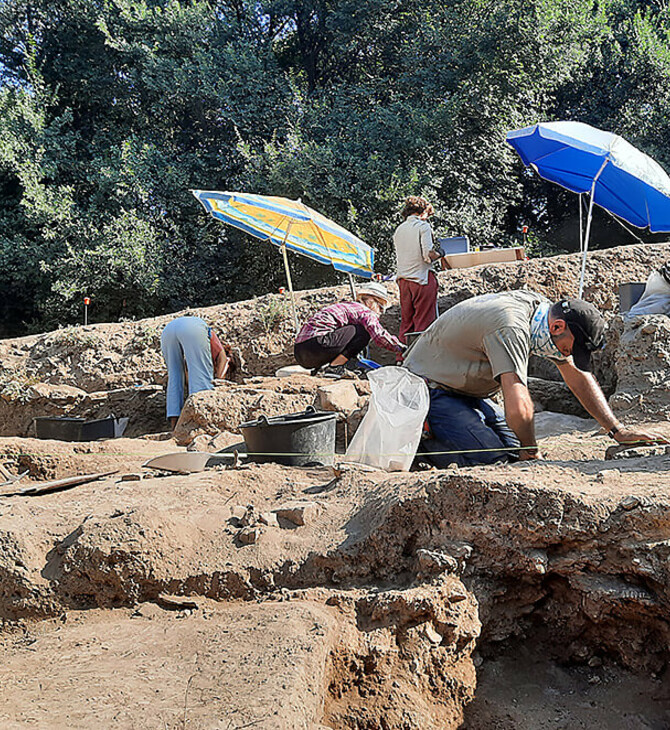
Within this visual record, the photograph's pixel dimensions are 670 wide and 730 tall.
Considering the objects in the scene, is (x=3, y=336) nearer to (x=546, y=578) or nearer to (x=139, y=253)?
(x=139, y=253)

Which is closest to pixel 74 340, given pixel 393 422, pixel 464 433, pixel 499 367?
pixel 393 422

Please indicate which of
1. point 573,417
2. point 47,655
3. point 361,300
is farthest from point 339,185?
→ point 47,655

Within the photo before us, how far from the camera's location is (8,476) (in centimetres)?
417

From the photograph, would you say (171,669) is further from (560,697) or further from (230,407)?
(230,407)

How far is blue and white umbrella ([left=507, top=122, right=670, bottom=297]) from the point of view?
7.00 metres

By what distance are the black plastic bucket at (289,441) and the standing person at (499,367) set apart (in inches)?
25.3

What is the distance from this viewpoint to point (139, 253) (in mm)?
12969

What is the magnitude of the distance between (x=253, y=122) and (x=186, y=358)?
10047 mm

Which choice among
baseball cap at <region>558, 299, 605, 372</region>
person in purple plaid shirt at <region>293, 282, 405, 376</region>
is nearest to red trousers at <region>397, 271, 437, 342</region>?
person in purple plaid shirt at <region>293, 282, 405, 376</region>

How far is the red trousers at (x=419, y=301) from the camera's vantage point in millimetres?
6703

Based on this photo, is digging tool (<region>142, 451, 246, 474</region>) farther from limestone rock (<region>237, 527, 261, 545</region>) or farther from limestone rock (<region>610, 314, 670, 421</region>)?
limestone rock (<region>610, 314, 670, 421</region>)

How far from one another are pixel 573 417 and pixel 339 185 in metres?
8.40

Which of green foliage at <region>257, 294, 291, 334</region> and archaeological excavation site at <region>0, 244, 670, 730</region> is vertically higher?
green foliage at <region>257, 294, 291, 334</region>

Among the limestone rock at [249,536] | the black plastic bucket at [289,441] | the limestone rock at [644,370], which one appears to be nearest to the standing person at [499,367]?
the black plastic bucket at [289,441]
